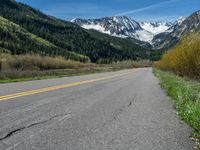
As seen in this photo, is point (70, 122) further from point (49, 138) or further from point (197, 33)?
point (197, 33)

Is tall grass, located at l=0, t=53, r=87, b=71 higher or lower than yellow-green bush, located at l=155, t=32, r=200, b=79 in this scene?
lower

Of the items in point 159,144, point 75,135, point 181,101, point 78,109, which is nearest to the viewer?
point 159,144

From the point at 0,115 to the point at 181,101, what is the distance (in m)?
5.95

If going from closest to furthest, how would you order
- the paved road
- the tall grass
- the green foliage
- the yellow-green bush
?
the paved road
the yellow-green bush
the tall grass
the green foliage

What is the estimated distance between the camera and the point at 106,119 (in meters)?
7.99

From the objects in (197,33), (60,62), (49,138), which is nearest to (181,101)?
(49,138)

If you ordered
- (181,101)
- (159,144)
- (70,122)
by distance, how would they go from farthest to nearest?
(181,101) → (70,122) → (159,144)

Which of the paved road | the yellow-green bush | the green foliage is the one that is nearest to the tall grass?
the yellow-green bush

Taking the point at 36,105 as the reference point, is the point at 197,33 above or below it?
above

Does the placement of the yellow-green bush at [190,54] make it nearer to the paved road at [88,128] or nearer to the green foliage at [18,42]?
the paved road at [88,128]

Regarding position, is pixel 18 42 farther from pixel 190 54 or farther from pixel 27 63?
pixel 190 54

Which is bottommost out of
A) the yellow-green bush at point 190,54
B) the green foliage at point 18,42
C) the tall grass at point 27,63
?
the tall grass at point 27,63

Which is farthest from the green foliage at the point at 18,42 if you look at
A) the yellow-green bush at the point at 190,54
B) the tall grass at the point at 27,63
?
the yellow-green bush at the point at 190,54

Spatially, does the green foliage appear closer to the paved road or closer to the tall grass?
the tall grass
